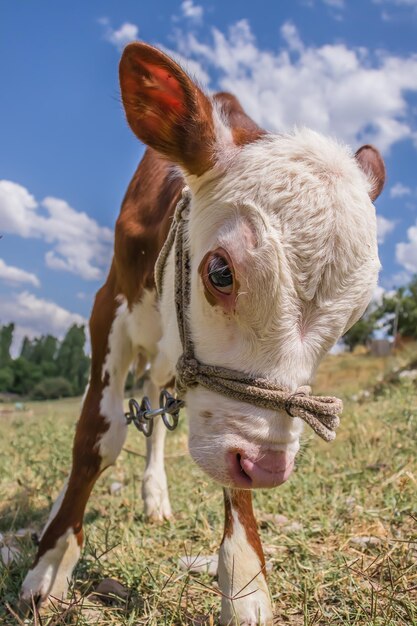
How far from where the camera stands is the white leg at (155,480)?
4.32 meters

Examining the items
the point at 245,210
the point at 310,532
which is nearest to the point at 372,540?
the point at 310,532

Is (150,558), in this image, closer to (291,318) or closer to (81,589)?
(81,589)

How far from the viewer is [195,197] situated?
2781 mm

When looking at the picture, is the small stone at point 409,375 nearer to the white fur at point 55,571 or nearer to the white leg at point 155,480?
the white leg at point 155,480

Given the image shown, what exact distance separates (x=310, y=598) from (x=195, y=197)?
1779 millimetres

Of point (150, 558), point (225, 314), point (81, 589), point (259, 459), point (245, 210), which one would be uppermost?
point (245, 210)

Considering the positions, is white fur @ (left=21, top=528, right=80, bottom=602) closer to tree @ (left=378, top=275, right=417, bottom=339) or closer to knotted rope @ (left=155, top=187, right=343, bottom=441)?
knotted rope @ (left=155, top=187, right=343, bottom=441)

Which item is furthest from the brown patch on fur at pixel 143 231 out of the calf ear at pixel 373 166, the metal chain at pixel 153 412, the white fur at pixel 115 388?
the calf ear at pixel 373 166

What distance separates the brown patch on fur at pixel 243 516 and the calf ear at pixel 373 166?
1.52 metres

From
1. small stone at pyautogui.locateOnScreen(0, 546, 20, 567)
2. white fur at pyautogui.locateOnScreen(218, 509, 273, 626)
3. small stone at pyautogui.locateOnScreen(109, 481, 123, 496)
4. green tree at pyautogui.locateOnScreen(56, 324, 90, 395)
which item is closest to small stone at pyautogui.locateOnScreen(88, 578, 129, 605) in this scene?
white fur at pyautogui.locateOnScreen(218, 509, 273, 626)

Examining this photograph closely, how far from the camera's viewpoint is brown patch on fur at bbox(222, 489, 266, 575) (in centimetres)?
298

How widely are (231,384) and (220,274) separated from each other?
40 cm

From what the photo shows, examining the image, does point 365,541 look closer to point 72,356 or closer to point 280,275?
point 280,275

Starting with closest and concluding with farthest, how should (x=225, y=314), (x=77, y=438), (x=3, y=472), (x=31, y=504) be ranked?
1. (x=225, y=314)
2. (x=77, y=438)
3. (x=31, y=504)
4. (x=3, y=472)
